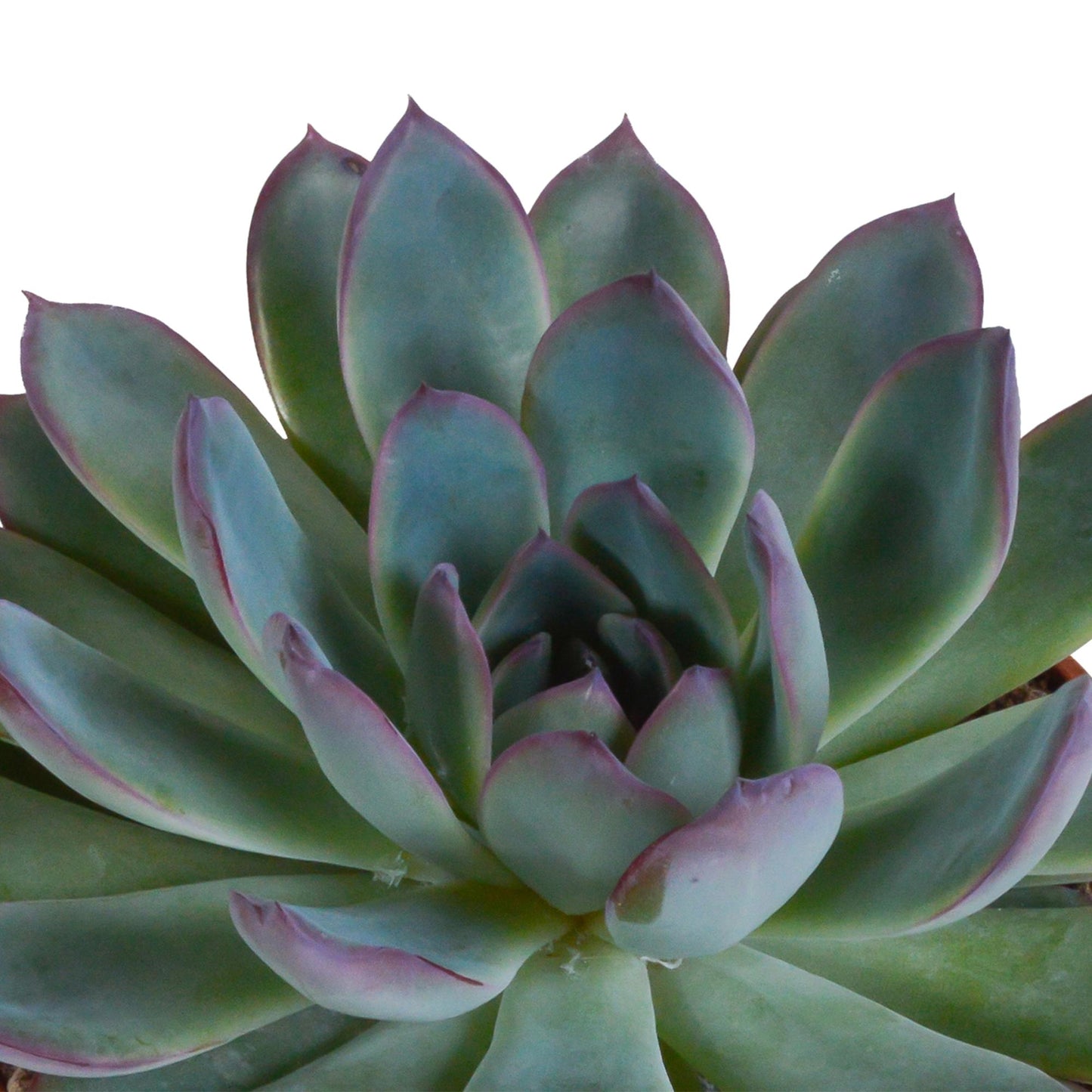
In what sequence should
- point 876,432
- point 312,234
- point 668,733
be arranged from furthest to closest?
point 312,234, point 876,432, point 668,733

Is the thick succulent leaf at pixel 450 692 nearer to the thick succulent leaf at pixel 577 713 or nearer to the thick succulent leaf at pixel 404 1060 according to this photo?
the thick succulent leaf at pixel 577 713

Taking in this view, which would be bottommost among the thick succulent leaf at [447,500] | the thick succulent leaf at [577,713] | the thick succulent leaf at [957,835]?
the thick succulent leaf at [957,835]

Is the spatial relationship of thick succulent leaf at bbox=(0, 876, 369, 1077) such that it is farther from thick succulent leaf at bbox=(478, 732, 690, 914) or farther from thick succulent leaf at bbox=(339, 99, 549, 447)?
thick succulent leaf at bbox=(339, 99, 549, 447)

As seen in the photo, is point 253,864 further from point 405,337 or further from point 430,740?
point 405,337

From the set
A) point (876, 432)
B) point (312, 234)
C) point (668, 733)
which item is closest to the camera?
point (668, 733)

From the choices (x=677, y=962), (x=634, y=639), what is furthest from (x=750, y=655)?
(x=677, y=962)

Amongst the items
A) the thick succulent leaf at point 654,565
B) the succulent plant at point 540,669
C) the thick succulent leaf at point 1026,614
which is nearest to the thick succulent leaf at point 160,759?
the succulent plant at point 540,669
